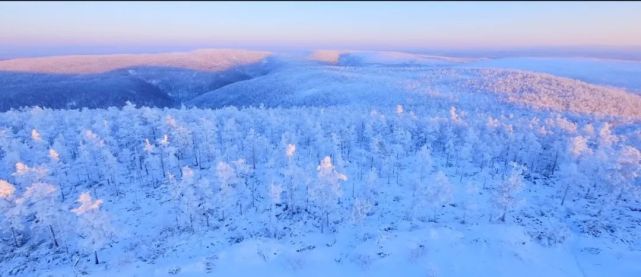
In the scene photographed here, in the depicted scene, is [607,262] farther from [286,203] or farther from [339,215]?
[286,203]

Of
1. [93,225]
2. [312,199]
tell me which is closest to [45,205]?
[93,225]

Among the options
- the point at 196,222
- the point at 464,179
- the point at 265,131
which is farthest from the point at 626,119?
the point at 196,222

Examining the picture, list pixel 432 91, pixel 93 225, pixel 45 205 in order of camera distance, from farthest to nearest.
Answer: pixel 432 91 < pixel 45 205 < pixel 93 225

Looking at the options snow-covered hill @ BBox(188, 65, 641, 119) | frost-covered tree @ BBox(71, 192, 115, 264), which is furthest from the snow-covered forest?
snow-covered hill @ BBox(188, 65, 641, 119)

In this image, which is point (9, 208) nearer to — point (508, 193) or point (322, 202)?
point (322, 202)

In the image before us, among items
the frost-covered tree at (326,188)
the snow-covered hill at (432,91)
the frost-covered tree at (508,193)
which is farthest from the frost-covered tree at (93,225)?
the snow-covered hill at (432,91)

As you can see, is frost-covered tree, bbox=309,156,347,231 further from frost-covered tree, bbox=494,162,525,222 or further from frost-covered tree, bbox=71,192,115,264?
frost-covered tree, bbox=71,192,115,264
